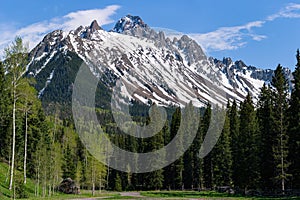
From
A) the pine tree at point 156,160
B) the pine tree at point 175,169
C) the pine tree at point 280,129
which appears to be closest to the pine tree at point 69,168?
the pine tree at point 156,160

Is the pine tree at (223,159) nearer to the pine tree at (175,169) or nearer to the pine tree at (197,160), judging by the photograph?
the pine tree at (197,160)

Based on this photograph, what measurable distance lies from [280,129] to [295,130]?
1.97 metres

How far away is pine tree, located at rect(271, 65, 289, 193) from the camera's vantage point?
5214 centimetres

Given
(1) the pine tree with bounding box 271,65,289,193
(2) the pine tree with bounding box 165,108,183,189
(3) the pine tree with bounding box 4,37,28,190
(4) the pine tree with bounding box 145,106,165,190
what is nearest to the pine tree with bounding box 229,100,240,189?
(1) the pine tree with bounding box 271,65,289,193

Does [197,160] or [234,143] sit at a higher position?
[234,143]

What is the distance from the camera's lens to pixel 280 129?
175 feet

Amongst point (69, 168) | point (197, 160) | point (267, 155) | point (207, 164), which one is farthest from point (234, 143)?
point (69, 168)

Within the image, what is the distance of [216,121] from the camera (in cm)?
8175

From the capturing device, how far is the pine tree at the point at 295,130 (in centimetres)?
5118

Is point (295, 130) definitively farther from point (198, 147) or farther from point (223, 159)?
point (198, 147)

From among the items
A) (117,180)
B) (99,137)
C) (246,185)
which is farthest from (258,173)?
(117,180)

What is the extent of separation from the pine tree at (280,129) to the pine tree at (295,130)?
28.2 inches

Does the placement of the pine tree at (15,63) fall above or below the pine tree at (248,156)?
above

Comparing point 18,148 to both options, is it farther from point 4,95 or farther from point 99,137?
point 99,137
